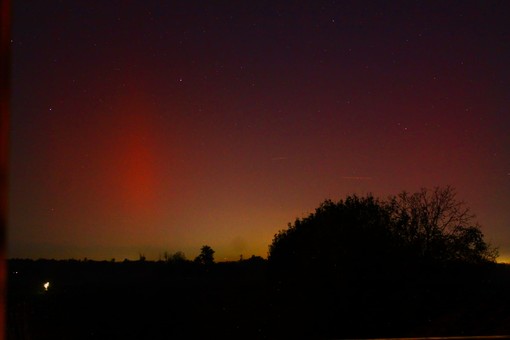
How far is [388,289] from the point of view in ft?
82.2

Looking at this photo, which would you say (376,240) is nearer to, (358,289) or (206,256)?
(358,289)

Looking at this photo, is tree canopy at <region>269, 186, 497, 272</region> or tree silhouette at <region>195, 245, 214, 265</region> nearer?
tree canopy at <region>269, 186, 497, 272</region>

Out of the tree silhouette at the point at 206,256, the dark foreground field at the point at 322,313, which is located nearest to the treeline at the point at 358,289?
the dark foreground field at the point at 322,313

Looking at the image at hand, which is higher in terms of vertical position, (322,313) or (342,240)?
(342,240)

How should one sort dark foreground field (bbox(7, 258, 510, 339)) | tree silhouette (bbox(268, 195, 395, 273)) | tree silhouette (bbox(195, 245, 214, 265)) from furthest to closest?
tree silhouette (bbox(195, 245, 214, 265))
tree silhouette (bbox(268, 195, 395, 273))
dark foreground field (bbox(7, 258, 510, 339))

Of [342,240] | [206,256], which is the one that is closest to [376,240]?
[342,240]

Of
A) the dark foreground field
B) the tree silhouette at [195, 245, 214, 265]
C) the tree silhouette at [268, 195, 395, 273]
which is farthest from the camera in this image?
the tree silhouette at [195, 245, 214, 265]

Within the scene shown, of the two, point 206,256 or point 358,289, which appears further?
point 206,256

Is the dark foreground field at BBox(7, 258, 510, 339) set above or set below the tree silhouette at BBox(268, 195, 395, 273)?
below

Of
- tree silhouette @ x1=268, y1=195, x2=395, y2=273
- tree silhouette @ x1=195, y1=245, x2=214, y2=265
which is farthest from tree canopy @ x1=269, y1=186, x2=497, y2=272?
tree silhouette @ x1=195, y1=245, x2=214, y2=265

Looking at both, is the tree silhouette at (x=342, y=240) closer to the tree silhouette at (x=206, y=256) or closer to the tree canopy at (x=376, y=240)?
the tree canopy at (x=376, y=240)

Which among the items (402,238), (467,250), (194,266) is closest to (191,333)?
(402,238)

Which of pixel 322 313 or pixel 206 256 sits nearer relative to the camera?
pixel 322 313

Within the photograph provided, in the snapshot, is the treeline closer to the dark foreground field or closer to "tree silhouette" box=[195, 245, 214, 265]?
the dark foreground field
